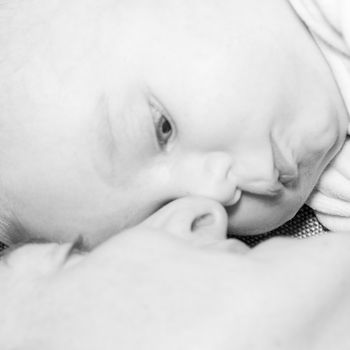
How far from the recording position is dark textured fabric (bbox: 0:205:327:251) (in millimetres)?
972

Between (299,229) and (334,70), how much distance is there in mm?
266

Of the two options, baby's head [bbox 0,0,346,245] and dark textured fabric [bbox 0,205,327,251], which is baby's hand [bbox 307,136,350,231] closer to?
dark textured fabric [bbox 0,205,327,251]

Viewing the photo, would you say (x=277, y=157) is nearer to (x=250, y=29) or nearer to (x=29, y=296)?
(x=250, y=29)

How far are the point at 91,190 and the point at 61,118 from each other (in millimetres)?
86

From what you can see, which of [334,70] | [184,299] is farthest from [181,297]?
[334,70]

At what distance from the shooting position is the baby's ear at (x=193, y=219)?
0.67 meters

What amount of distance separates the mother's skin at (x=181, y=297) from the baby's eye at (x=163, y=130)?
0.51ft

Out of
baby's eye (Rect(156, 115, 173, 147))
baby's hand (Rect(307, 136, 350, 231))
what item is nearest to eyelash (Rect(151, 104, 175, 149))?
baby's eye (Rect(156, 115, 173, 147))

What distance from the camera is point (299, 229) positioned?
98cm

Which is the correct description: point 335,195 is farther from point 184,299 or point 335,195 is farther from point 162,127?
point 184,299

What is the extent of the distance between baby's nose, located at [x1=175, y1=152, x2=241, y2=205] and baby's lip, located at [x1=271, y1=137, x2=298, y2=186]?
0.05 m

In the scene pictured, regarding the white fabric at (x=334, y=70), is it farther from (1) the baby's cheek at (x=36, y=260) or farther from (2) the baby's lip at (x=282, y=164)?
(1) the baby's cheek at (x=36, y=260)

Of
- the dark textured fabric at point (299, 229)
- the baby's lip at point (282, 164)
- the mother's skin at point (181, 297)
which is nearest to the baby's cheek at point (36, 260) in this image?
the mother's skin at point (181, 297)

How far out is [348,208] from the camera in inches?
36.7
